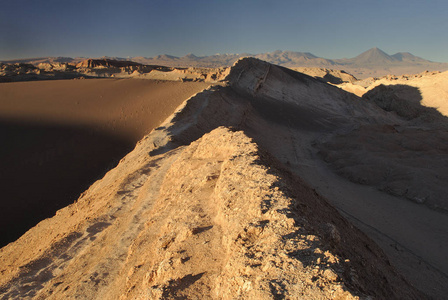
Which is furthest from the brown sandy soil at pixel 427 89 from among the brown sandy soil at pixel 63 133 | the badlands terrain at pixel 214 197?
the brown sandy soil at pixel 63 133

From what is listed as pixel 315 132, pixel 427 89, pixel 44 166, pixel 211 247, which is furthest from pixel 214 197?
pixel 427 89

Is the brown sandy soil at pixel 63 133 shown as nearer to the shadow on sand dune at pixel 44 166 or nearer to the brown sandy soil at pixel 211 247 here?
the shadow on sand dune at pixel 44 166

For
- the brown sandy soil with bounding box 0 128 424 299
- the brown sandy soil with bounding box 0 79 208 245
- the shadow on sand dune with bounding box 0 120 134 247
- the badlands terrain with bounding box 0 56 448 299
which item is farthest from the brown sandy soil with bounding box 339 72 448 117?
the brown sandy soil with bounding box 0 128 424 299

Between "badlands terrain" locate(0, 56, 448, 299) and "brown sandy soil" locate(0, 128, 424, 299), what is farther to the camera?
"badlands terrain" locate(0, 56, 448, 299)

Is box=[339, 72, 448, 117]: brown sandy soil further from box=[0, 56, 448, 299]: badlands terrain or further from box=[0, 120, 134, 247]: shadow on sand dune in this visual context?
box=[0, 120, 134, 247]: shadow on sand dune

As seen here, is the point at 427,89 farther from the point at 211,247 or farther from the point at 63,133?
the point at 211,247

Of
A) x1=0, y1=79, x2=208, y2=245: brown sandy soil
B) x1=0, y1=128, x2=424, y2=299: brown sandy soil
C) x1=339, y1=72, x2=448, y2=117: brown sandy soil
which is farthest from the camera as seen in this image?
x1=339, y1=72, x2=448, y2=117: brown sandy soil

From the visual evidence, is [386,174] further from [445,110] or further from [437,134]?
[445,110]
